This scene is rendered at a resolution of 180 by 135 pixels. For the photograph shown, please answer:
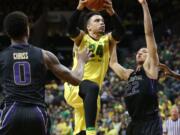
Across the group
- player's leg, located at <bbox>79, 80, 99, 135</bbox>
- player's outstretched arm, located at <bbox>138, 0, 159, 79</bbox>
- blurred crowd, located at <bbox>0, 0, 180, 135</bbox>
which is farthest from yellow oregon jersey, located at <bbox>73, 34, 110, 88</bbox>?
blurred crowd, located at <bbox>0, 0, 180, 135</bbox>

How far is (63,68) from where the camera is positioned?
18.0ft

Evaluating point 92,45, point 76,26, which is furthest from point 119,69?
point 76,26

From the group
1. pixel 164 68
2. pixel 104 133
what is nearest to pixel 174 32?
pixel 104 133

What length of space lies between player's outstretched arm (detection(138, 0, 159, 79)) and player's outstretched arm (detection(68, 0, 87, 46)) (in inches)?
32.1

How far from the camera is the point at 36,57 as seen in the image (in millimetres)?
5410

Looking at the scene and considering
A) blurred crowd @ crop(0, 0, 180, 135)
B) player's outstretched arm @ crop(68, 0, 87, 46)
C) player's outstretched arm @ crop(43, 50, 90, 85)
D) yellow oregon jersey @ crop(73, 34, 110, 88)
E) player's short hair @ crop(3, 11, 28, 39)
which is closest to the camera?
player's short hair @ crop(3, 11, 28, 39)

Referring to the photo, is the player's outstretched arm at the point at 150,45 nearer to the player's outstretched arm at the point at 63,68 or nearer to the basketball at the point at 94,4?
the basketball at the point at 94,4

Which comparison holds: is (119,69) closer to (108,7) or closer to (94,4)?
(108,7)

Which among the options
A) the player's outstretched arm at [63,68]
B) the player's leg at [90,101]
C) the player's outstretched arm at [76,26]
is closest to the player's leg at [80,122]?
the player's outstretched arm at [76,26]

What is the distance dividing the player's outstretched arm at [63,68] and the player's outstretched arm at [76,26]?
76.6 inches

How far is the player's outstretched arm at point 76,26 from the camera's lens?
24.4 ft

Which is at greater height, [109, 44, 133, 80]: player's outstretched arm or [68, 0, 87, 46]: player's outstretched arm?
[68, 0, 87, 46]: player's outstretched arm

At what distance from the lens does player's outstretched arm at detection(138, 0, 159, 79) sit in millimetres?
7223

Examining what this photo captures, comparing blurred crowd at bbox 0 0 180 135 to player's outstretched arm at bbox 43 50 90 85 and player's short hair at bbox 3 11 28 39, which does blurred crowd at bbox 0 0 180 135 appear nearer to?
player's outstretched arm at bbox 43 50 90 85
